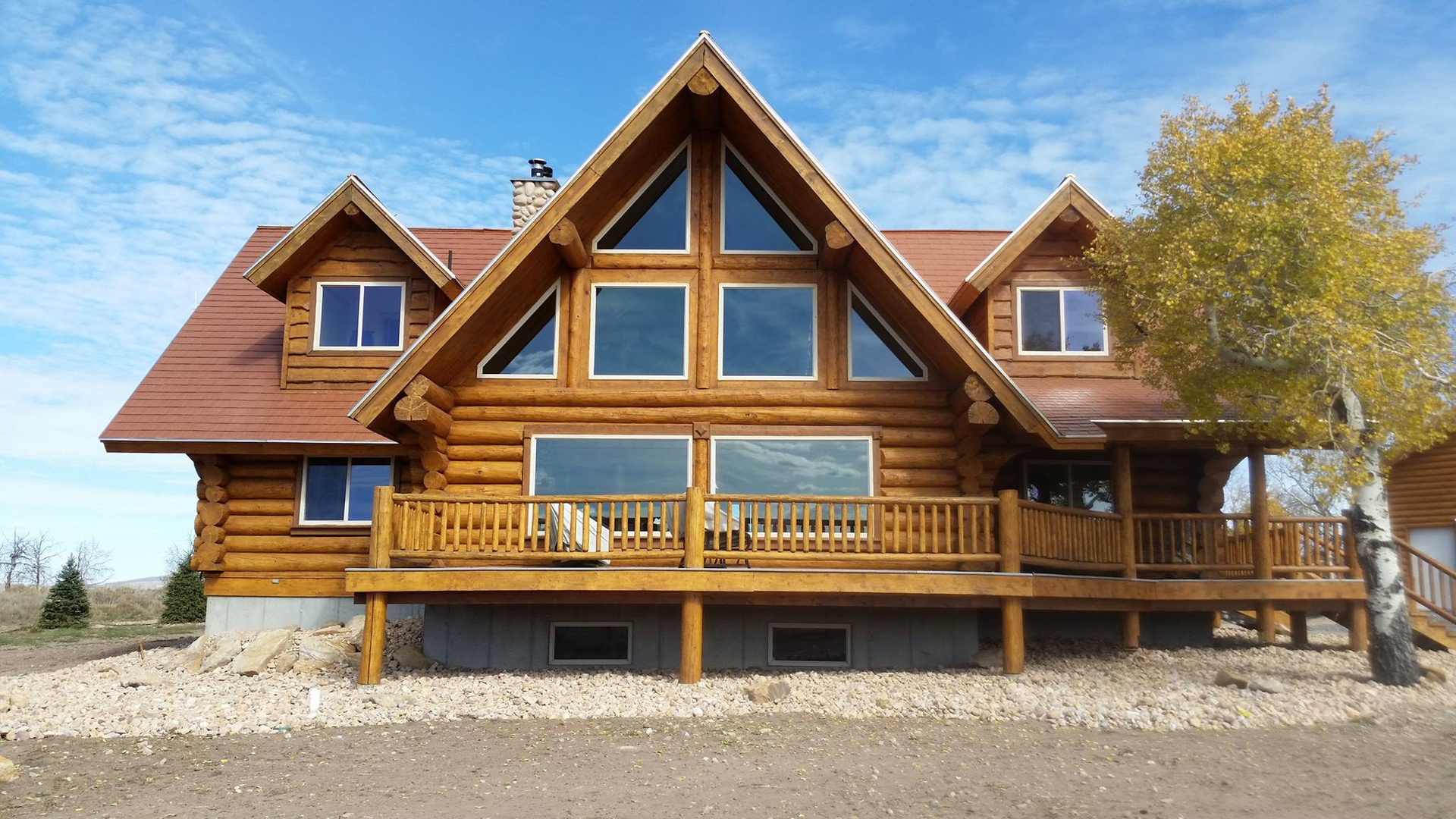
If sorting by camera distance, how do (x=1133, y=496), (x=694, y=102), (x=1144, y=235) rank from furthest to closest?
(x=1133, y=496) → (x=694, y=102) → (x=1144, y=235)

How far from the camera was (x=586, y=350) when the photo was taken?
52.6 feet

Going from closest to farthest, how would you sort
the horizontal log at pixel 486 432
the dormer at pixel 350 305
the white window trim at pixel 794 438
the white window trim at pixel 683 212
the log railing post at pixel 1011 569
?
the log railing post at pixel 1011 569, the white window trim at pixel 794 438, the horizontal log at pixel 486 432, the white window trim at pixel 683 212, the dormer at pixel 350 305

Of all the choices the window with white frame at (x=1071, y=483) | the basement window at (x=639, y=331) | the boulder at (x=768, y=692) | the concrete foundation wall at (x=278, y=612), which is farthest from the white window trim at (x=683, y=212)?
the concrete foundation wall at (x=278, y=612)

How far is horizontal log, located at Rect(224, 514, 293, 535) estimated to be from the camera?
56.7ft

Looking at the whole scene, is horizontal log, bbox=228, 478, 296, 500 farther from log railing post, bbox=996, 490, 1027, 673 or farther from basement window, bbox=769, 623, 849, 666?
log railing post, bbox=996, 490, 1027, 673

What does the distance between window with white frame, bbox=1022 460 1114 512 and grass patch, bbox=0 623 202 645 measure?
16.6 m

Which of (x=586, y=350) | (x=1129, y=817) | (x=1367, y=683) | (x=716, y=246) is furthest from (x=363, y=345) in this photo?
(x=1367, y=683)

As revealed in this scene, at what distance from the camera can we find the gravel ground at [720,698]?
38.3ft

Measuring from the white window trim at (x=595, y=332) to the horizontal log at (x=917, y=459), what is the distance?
10.7 feet

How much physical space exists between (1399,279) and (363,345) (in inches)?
607

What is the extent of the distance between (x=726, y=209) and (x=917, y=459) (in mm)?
4836

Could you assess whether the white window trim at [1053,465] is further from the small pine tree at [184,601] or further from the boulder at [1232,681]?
the small pine tree at [184,601]

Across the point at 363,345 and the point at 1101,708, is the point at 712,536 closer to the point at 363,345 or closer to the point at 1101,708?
the point at 1101,708

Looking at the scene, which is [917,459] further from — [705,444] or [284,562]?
[284,562]
